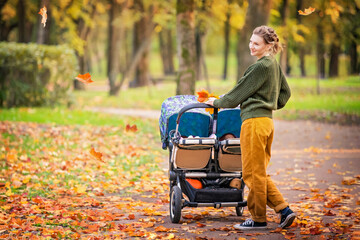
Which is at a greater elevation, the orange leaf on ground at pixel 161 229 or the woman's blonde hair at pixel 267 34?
the woman's blonde hair at pixel 267 34

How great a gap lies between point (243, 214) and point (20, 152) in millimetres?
4915

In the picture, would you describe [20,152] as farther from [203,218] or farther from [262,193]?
[262,193]

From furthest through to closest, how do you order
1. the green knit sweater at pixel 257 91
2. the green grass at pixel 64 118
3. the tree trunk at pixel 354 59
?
the tree trunk at pixel 354 59 → the green grass at pixel 64 118 → the green knit sweater at pixel 257 91

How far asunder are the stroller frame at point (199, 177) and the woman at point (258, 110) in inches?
13.6

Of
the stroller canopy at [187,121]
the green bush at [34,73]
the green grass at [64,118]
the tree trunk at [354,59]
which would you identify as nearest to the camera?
the stroller canopy at [187,121]

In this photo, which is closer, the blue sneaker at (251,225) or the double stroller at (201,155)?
the blue sneaker at (251,225)

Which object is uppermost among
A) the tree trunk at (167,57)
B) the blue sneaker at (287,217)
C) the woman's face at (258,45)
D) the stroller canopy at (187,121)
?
the tree trunk at (167,57)

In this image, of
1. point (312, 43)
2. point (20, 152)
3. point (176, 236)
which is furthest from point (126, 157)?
point (312, 43)

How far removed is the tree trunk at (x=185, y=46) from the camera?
12.9m

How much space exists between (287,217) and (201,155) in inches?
40.6

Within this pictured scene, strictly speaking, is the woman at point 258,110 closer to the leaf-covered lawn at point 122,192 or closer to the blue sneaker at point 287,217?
the blue sneaker at point 287,217

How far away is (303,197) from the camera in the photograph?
6535mm

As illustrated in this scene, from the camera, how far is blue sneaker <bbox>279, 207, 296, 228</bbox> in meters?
4.74

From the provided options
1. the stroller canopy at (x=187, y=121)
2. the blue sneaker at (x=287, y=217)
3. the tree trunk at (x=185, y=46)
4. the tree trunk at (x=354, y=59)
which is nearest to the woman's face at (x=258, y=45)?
the stroller canopy at (x=187, y=121)
